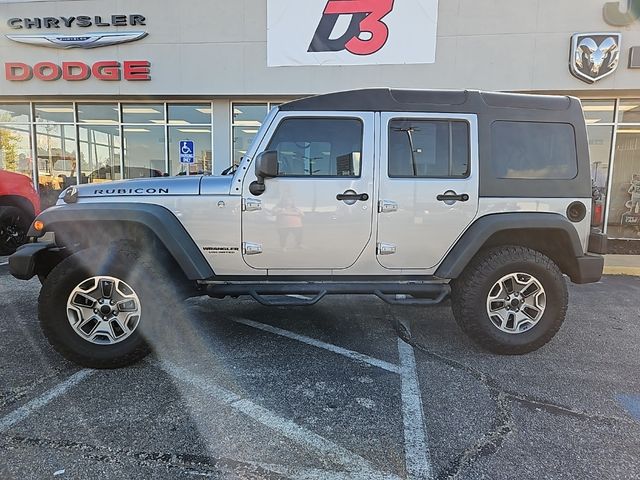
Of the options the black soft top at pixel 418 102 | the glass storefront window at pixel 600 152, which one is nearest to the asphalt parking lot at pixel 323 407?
the black soft top at pixel 418 102

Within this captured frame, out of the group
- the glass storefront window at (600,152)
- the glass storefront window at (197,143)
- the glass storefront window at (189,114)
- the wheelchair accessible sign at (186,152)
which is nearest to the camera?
the wheelchair accessible sign at (186,152)

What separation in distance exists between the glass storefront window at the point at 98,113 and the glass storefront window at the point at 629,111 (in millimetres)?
13039

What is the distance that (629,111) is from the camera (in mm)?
10281

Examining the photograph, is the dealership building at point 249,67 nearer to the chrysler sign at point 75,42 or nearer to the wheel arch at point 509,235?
the chrysler sign at point 75,42

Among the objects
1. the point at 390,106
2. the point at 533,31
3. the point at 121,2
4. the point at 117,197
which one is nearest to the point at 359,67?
the point at 533,31

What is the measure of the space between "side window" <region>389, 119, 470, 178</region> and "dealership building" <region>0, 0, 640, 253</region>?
266 inches

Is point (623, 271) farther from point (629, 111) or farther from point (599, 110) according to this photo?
point (629, 111)

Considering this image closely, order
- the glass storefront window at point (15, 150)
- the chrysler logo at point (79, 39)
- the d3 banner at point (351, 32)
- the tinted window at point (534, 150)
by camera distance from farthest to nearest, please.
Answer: the glass storefront window at point (15, 150), the chrysler logo at point (79, 39), the d3 banner at point (351, 32), the tinted window at point (534, 150)

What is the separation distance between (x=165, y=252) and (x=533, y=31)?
31.9 feet

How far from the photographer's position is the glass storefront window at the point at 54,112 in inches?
456

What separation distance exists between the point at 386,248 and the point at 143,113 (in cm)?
1002

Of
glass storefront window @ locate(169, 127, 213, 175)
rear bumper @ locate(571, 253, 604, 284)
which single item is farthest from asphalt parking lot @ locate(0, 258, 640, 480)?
glass storefront window @ locate(169, 127, 213, 175)

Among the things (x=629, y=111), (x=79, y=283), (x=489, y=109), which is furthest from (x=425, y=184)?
(x=629, y=111)

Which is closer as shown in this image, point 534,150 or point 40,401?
point 40,401
